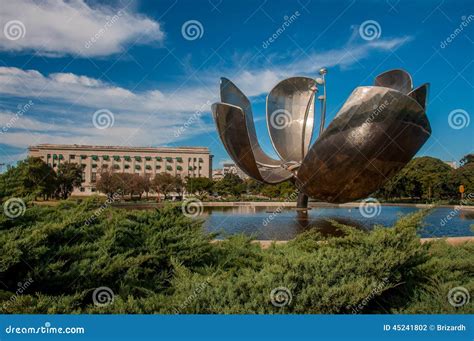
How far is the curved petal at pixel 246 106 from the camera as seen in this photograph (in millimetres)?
12500

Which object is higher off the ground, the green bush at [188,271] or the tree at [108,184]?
the tree at [108,184]

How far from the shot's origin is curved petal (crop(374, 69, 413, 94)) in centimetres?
1039

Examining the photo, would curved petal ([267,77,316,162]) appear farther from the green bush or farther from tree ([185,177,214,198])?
tree ([185,177,214,198])

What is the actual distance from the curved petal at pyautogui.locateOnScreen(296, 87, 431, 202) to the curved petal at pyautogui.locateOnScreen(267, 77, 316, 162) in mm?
4787

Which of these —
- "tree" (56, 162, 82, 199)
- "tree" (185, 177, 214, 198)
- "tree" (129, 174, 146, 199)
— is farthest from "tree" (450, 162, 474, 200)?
"tree" (56, 162, 82, 199)

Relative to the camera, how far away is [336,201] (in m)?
10.6

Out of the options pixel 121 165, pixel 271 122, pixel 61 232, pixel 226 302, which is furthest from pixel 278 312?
pixel 121 165

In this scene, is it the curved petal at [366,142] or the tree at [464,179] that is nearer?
the curved petal at [366,142]

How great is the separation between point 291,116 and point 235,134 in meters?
5.44

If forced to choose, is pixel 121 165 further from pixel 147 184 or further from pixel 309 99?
pixel 309 99

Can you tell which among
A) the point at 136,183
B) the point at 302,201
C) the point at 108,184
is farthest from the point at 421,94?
the point at 136,183

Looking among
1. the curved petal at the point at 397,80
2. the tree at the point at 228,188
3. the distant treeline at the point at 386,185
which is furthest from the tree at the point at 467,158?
the curved petal at the point at 397,80

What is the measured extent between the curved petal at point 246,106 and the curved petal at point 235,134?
1.53 metres

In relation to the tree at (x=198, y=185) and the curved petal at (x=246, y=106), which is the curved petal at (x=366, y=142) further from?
the tree at (x=198, y=185)
